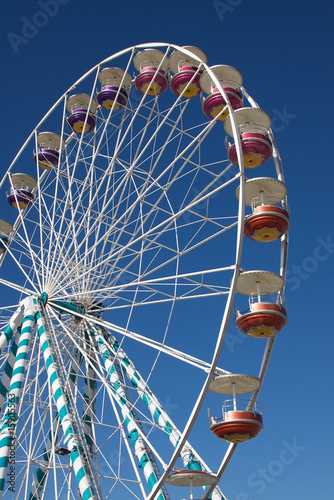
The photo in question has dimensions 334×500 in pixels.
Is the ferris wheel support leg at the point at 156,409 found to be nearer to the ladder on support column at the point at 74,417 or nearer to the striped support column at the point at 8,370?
the ladder on support column at the point at 74,417

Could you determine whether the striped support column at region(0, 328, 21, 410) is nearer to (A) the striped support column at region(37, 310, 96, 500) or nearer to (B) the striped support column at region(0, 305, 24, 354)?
(B) the striped support column at region(0, 305, 24, 354)

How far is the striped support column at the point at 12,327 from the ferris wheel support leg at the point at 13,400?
249 millimetres

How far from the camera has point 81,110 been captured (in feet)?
59.8

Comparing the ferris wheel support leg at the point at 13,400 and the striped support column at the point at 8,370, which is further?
the striped support column at the point at 8,370

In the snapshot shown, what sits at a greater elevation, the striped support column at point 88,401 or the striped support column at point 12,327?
the striped support column at point 12,327

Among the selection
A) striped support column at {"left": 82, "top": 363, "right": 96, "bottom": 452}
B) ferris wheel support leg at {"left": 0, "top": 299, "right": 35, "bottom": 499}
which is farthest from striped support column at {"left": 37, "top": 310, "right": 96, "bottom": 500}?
striped support column at {"left": 82, "top": 363, "right": 96, "bottom": 452}

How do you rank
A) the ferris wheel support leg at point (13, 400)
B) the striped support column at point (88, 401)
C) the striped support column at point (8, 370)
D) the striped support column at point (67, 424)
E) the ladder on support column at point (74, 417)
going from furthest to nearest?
the striped support column at point (88, 401) < the striped support column at point (8, 370) < the ferris wheel support leg at point (13, 400) < the ladder on support column at point (74, 417) < the striped support column at point (67, 424)

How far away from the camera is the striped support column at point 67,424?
11305mm

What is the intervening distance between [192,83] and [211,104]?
60.9 inches

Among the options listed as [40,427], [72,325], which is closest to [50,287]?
[72,325]

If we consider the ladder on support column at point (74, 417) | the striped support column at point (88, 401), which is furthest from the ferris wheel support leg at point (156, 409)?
the ladder on support column at point (74, 417)

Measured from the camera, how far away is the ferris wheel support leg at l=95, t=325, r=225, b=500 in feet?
44.3

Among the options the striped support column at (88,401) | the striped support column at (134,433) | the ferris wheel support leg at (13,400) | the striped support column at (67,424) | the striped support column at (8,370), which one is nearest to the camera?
the striped support column at (67,424)

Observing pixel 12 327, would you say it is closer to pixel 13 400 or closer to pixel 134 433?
pixel 13 400
